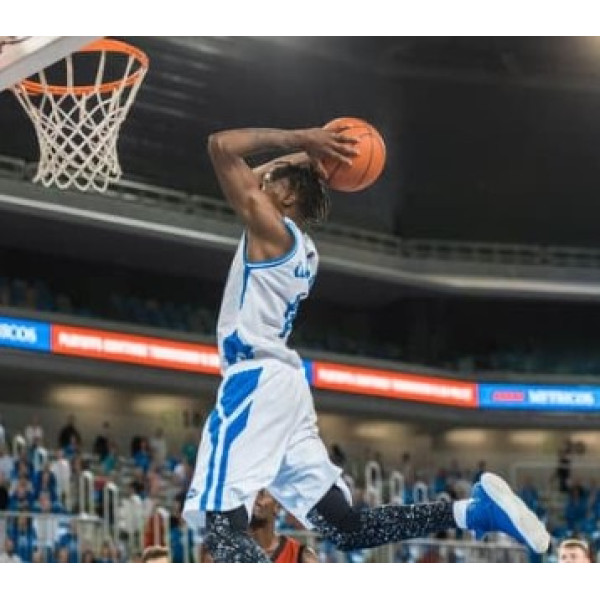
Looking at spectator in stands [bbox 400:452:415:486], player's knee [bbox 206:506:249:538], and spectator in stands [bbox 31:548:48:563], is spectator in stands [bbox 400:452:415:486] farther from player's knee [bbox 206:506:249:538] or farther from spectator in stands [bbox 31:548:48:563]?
player's knee [bbox 206:506:249:538]

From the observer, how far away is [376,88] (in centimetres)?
2545

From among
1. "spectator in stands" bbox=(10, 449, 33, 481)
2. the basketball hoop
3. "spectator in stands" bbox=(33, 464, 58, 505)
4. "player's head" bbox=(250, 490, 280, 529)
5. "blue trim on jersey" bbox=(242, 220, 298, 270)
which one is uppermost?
the basketball hoop

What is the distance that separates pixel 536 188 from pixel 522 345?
2.95 meters

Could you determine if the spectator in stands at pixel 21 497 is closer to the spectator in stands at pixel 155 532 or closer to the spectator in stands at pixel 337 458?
the spectator in stands at pixel 155 532

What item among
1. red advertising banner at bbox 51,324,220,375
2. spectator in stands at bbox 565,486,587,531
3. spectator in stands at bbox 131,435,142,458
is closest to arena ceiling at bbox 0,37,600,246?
red advertising banner at bbox 51,324,220,375

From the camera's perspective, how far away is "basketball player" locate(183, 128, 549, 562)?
215 inches

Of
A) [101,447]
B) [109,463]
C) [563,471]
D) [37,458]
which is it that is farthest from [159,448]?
[563,471]

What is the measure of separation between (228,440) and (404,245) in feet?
69.6

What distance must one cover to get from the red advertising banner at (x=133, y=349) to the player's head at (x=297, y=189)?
15670mm

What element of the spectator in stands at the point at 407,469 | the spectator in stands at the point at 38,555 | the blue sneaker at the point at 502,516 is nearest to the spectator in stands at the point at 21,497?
the spectator in stands at the point at 38,555

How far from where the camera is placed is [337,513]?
5.67 m

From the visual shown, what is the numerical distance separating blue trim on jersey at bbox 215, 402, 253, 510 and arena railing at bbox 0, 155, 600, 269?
56.0 ft
